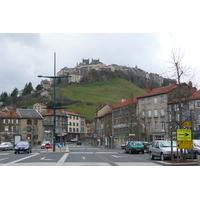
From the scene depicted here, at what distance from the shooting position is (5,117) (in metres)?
99.4

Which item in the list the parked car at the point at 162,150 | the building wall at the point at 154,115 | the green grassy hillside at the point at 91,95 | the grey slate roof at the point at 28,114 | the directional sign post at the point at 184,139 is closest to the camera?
the directional sign post at the point at 184,139

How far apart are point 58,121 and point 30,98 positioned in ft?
178

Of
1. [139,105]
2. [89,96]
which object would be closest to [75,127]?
[89,96]

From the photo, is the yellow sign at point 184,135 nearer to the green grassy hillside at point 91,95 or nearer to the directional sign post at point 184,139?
the directional sign post at point 184,139

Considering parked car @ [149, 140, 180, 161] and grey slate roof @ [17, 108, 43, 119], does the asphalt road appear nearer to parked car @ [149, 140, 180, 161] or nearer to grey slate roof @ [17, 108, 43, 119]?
parked car @ [149, 140, 180, 161]

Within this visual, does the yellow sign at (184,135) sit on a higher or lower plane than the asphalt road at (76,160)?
higher

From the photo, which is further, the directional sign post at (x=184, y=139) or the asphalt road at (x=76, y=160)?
the asphalt road at (x=76, y=160)

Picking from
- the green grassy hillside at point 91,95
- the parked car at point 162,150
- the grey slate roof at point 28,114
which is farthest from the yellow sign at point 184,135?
the green grassy hillside at point 91,95

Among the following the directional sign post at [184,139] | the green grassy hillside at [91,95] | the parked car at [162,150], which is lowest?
the parked car at [162,150]

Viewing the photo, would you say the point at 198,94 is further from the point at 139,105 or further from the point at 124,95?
the point at 124,95

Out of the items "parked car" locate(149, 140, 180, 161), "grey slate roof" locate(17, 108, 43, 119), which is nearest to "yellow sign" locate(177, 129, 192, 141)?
"parked car" locate(149, 140, 180, 161)

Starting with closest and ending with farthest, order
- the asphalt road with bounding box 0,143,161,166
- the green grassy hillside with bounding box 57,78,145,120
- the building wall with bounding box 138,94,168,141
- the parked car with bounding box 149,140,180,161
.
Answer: the asphalt road with bounding box 0,143,161,166, the parked car with bounding box 149,140,180,161, the building wall with bounding box 138,94,168,141, the green grassy hillside with bounding box 57,78,145,120

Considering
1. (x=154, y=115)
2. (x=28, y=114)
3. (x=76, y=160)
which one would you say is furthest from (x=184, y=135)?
(x=28, y=114)

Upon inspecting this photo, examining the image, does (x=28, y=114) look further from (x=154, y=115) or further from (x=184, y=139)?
(x=184, y=139)
